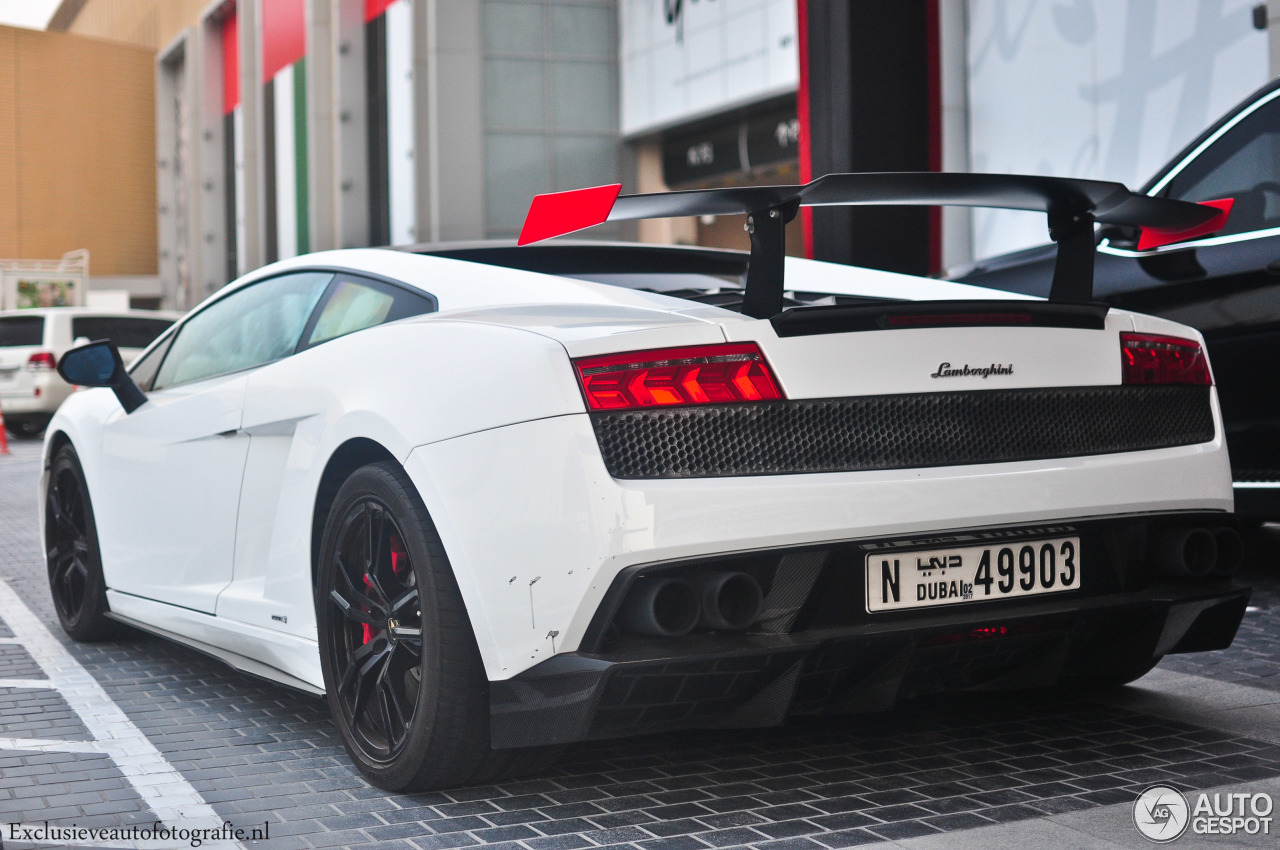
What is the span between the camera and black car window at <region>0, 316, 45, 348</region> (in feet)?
63.3

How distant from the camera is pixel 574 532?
2684 millimetres

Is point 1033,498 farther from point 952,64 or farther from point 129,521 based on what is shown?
point 952,64

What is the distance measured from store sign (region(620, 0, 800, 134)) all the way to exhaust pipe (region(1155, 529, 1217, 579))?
1368 cm

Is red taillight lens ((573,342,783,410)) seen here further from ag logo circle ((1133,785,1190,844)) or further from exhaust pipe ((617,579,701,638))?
ag logo circle ((1133,785,1190,844))

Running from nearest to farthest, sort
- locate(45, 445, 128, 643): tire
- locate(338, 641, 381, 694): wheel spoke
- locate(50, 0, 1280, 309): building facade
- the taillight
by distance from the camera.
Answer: locate(338, 641, 381, 694): wheel spoke
locate(45, 445, 128, 643): tire
locate(50, 0, 1280, 309): building facade
the taillight

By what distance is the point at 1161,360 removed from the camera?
3.28 metres

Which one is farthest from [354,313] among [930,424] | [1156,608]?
[1156,608]

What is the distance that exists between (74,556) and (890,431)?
136 inches

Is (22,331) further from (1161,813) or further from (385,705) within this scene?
(1161,813)

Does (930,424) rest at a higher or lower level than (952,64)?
lower

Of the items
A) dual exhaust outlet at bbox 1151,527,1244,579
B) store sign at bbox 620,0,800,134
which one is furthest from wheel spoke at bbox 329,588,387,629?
store sign at bbox 620,0,800,134

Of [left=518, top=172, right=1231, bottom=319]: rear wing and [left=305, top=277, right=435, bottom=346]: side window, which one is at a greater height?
[left=518, top=172, right=1231, bottom=319]: rear wing

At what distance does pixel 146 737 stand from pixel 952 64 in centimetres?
1170

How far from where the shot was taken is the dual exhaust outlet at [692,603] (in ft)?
8.82
